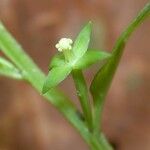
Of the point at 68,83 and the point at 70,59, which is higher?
the point at 68,83

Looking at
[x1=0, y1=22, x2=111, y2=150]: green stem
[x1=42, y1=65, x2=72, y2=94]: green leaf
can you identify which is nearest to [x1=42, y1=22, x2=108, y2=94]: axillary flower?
[x1=42, y1=65, x2=72, y2=94]: green leaf

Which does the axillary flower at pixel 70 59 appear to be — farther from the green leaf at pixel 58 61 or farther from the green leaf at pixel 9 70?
the green leaf at pixel 9 70

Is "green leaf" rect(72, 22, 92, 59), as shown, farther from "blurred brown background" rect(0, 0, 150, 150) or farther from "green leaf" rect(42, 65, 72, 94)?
"blurred brown background" rect(0, 0, 150, 150)

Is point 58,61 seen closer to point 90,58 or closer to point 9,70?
point 90,58

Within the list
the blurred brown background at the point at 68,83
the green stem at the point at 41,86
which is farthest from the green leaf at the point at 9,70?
the blurred brown background at the point at 68,83

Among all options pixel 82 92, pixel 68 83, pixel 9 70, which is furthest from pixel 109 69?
pixel 68 83

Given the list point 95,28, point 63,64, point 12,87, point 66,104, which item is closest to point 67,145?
point 12,87
